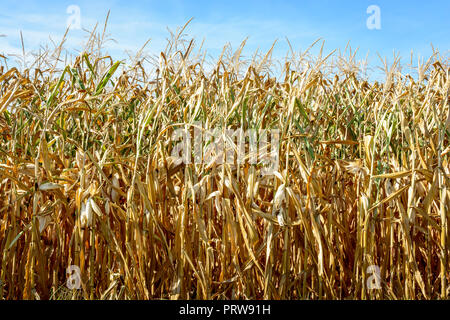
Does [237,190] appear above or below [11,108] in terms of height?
below

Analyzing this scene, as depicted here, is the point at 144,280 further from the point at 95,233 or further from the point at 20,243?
the point at 20,243

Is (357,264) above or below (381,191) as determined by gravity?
below

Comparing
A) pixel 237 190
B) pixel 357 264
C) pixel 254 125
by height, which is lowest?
pixel 357 264

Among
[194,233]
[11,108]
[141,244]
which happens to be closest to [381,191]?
[194,233]

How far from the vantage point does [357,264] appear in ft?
6.13

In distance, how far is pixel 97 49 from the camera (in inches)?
87.4

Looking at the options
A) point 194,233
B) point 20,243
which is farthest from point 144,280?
point 20,243

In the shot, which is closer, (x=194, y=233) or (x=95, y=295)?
(x=194, y=233)

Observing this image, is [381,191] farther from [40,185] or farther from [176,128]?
[40,185]

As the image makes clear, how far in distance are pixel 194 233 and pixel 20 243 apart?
83 centimetres
